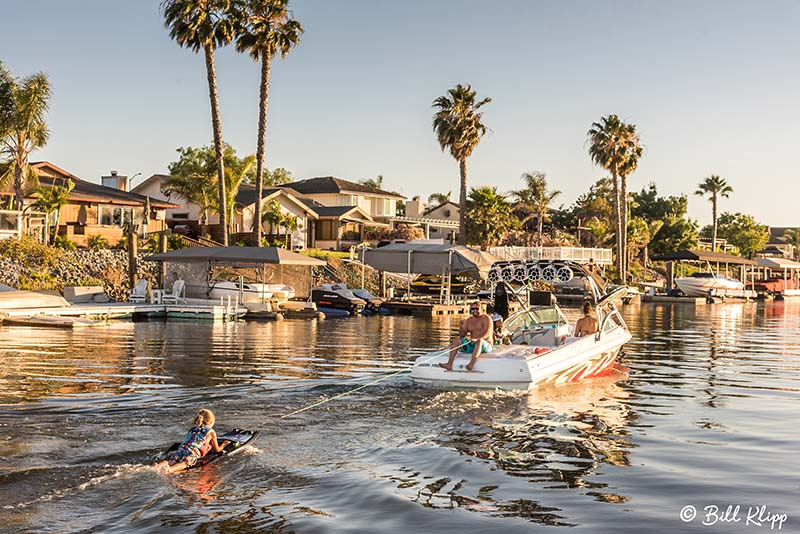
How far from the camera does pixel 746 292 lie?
8506 centimetres

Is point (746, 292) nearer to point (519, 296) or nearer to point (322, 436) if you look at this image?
point (519, 296)

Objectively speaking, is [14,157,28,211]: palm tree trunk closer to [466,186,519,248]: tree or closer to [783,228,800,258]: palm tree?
[466,186,519,248]: tree

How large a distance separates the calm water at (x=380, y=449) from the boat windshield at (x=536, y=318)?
5.76 feet

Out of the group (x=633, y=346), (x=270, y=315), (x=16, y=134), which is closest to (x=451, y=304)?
(x=270, y=315)

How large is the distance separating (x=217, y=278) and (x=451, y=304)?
529 inches

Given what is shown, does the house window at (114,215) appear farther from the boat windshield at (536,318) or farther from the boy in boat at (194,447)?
the boy in boat at (194,447)

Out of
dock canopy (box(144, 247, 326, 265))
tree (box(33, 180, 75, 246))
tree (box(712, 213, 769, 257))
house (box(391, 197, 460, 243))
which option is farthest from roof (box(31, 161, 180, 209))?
tree (box(712, 213, 769, 257))

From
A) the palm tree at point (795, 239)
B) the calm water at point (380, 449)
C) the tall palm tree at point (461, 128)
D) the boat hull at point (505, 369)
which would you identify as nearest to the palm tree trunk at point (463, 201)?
the tall palm tree at point (461, 128)

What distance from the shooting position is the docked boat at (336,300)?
47188 millimetres

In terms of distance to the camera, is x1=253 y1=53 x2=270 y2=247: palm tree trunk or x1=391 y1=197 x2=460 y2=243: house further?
x1=391 y1=197 x2=460 y2=243: house

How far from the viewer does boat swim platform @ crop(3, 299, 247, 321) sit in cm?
3694

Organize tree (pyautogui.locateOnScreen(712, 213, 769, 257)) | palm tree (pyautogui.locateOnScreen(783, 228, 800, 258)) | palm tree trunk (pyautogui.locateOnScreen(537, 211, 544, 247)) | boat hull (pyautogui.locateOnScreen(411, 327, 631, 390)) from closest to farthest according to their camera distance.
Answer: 1. boat hull (pyautogui.locateOnScreen(411, 327, 631, 390))
2. palm tree trunk (pyautogui.locateOnScreen(537, 211, 544, 247))
3. tree (pyautogui.locateOnScreen(712, 213, 769, 257))
4. palm tree (pyautogui.locateOnScreen(783, 228, 800, 258))

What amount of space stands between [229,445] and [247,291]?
32.5m

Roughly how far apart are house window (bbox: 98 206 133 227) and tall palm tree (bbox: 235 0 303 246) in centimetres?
1002
